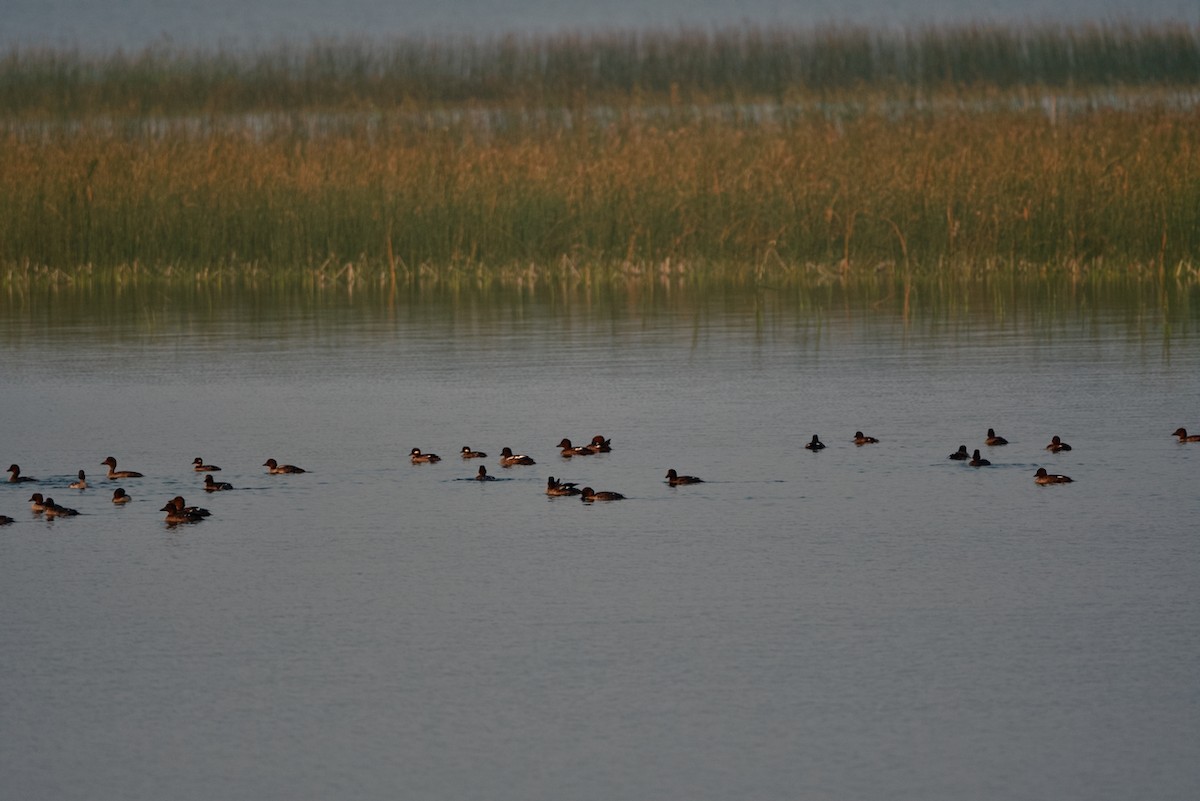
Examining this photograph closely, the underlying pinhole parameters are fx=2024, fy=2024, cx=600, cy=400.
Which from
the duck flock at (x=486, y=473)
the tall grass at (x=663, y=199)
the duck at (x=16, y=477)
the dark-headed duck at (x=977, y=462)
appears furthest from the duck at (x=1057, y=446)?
the tall grass at (x=663, y=199)

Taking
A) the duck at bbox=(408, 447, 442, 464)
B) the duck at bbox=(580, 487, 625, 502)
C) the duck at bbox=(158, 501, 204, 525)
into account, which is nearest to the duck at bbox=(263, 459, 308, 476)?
the duck at bbox=(408, 447, 442, 464)

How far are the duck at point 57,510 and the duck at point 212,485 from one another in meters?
0.81

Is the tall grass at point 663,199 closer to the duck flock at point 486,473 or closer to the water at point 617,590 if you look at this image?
the water at point 617,590

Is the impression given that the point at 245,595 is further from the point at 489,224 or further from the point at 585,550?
the point at 489,224

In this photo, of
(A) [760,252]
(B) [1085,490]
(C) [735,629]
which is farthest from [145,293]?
(C) [735,629]

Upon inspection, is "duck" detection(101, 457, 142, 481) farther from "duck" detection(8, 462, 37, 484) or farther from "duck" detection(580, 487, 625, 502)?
"duck" detection(580, 487, 625, 502)

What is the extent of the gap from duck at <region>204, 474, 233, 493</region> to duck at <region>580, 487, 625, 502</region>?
6.84 feet

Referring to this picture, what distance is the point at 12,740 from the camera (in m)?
6.77

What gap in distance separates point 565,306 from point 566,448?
34.7 ft

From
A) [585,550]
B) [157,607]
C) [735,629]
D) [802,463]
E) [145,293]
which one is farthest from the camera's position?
[145,293]

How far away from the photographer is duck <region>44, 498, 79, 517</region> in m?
10.8

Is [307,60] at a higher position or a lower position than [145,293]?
higher

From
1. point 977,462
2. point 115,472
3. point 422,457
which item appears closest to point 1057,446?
point 977,462

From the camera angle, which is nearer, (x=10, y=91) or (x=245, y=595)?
(x=245, y=595)
